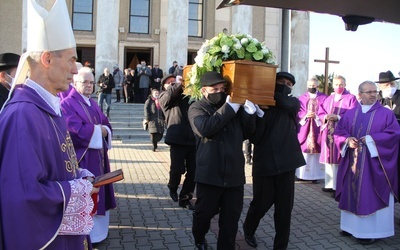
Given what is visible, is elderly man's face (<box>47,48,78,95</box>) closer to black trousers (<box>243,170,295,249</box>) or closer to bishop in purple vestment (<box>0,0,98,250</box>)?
bishop in purple vestment (<box>0,0,98,250</box>)

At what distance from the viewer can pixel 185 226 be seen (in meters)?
5.86

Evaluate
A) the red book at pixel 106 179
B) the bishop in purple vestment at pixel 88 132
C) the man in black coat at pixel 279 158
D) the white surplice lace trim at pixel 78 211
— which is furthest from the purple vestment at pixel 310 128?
the white surplice lace trim at pixel 78 211

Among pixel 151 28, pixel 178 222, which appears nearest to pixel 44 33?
pixel 178 222

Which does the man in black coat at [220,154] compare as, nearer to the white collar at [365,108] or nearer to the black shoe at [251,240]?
the black shoe at [251,240]

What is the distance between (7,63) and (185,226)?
3.24 m

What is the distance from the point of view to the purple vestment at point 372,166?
540 cm

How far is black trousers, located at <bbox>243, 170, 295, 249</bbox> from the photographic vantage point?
15.6ft

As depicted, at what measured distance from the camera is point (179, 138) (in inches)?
263

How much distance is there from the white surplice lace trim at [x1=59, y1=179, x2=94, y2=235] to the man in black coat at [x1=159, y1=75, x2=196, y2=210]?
414 cm

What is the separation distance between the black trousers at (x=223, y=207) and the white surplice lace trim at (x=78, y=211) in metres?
2.02

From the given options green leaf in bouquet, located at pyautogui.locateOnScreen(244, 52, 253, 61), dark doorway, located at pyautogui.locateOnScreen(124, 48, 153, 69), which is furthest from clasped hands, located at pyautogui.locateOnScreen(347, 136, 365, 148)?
dark doorway, located at pyautogui.locateOnScreen(124, 48, 153, 69)

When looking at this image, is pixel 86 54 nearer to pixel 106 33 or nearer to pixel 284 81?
pixel 106 33

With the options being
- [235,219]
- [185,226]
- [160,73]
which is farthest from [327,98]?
[160,73]

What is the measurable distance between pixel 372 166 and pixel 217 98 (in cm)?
254
